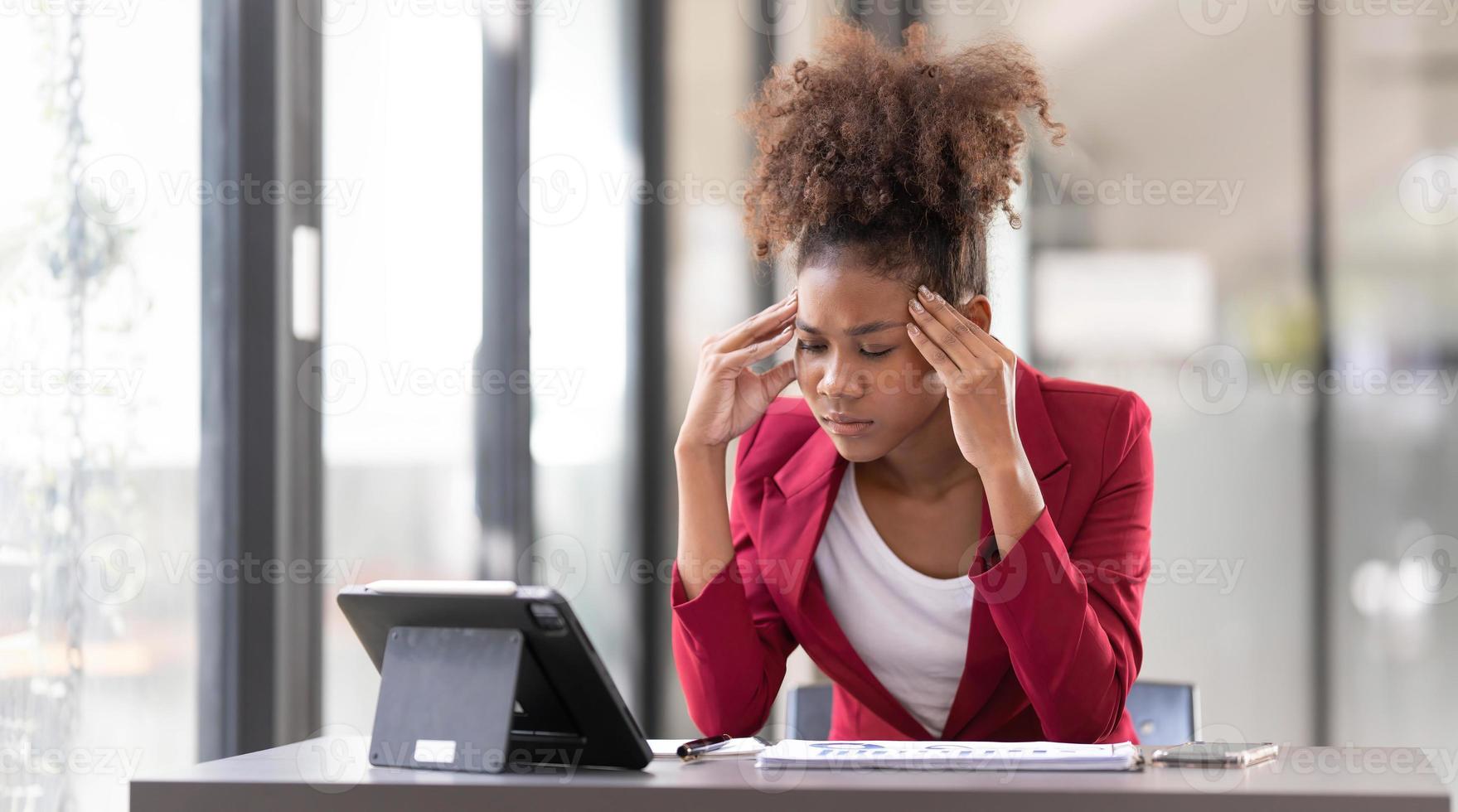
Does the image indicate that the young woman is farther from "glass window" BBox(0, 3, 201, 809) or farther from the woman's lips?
"glass window" BBox(0, 3, 201, 809)

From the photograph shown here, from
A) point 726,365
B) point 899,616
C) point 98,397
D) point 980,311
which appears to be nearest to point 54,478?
point 98,397

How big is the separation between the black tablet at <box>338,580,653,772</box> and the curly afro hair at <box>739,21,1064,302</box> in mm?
727

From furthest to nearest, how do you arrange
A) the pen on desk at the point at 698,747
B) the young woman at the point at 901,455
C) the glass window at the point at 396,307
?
the glass window at the point at 396,307 < the young woman at the point at 901,455 < the pen on desk at the point at 698,747

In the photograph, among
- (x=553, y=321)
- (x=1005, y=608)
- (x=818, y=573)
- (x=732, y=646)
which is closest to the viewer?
(x=1005, y=608)

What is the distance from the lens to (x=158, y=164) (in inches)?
71.6

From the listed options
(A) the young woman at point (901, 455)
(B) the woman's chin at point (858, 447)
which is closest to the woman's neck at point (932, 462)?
(A) the young woman at point (901, 455)

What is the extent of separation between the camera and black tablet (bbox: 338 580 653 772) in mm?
1201

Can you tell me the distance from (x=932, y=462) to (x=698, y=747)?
71 centimetres

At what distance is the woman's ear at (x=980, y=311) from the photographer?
1801mm

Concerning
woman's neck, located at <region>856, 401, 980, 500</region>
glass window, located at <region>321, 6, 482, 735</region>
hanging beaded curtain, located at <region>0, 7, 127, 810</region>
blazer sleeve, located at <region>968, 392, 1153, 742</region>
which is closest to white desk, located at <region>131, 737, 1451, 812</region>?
blazer sleeve, located at <region>968, 392, 1153, 742</region>

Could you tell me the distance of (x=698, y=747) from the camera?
1329 millimetres

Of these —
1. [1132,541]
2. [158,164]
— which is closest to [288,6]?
[158,164]

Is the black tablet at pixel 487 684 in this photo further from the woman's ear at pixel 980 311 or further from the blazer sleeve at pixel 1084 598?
the woman's ear at pixel 980 311

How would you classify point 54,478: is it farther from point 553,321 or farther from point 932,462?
point 553,321
